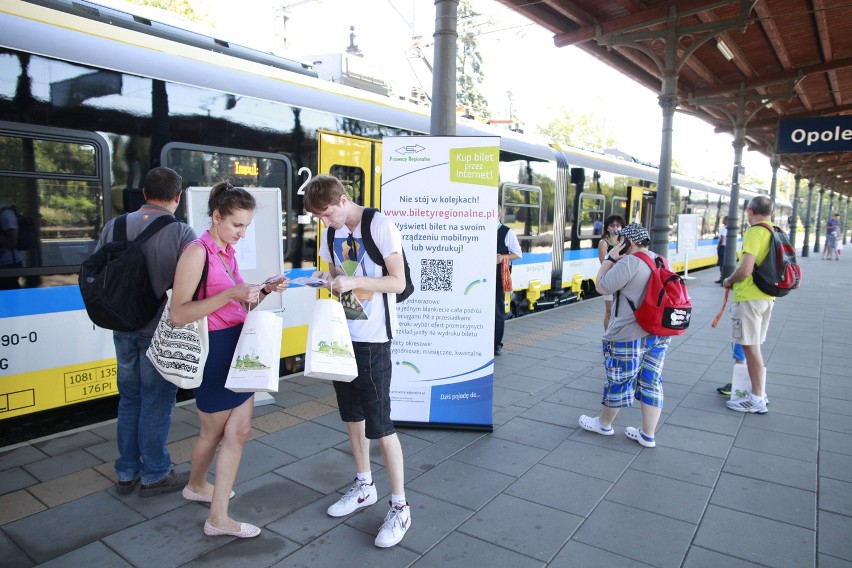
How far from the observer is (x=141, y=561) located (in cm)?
280

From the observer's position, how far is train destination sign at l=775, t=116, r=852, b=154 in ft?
37.1

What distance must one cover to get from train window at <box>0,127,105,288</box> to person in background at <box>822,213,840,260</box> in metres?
29.3

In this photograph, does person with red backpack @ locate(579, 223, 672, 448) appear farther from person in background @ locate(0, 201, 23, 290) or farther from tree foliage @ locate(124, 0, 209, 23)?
tree foliage @ locate(124, 0, 209, 23)

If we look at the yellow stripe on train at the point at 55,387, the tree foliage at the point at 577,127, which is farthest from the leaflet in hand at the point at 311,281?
the tree foliage at the point at 577,127

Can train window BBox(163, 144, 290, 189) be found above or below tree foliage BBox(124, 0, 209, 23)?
below

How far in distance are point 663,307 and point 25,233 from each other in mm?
4381

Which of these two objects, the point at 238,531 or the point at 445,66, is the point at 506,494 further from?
the point at 445,66

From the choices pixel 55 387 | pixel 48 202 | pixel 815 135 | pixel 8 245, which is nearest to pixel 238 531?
pixel 55 387

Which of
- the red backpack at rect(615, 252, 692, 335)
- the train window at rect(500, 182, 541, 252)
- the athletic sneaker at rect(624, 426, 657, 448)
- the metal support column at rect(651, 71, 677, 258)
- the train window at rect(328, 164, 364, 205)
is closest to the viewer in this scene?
the red backpack at rect(615, 252, 692, 335)

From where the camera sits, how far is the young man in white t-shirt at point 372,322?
295 centimetres

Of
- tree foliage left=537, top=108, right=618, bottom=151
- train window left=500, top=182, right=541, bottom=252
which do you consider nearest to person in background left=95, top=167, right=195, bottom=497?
train window left=500, top=182, right=541, bottom=252

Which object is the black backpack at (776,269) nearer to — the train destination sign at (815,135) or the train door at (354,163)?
the train door at (354,163)

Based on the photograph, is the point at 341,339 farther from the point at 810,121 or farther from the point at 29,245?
the point at 810,121

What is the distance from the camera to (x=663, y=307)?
13.1 feet
